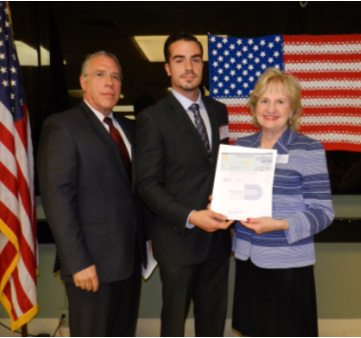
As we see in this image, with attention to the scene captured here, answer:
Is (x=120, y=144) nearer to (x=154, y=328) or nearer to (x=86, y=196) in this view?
(x=86, y=196)

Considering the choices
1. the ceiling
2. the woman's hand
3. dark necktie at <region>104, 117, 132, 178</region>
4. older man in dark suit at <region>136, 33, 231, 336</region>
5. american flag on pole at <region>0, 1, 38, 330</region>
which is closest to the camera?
the woman's hand

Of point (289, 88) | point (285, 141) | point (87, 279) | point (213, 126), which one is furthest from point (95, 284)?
point (289, 88)

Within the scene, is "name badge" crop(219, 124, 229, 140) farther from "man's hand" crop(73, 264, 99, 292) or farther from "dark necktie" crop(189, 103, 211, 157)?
"man's hand" crop(73, 264, 99, 292)

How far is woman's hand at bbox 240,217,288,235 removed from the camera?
174 cm

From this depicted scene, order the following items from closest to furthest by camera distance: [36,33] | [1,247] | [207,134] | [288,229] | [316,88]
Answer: [288,229] < [207,134] < [1,247] < [316,88] < [36,33]

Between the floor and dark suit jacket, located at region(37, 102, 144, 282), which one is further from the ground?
dark suit jacket, located at region(37, 102, 144, 282)

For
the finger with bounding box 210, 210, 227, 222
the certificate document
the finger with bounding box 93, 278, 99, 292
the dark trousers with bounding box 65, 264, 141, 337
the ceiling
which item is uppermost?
the ceiling

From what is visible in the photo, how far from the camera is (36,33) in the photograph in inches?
127

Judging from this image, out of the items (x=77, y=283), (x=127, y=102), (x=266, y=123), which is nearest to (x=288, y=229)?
(x=266, y=123)

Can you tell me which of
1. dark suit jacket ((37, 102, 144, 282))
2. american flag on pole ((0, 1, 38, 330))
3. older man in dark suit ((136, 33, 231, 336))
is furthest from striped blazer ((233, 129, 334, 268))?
american flag on pole ((0, 1, 38, 330))

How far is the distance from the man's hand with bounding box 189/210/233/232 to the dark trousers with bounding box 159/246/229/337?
30cm

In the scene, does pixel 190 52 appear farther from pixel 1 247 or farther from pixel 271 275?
pixel 1 247

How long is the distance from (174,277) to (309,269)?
26.7 inches

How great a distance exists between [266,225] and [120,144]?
2.96 feet
